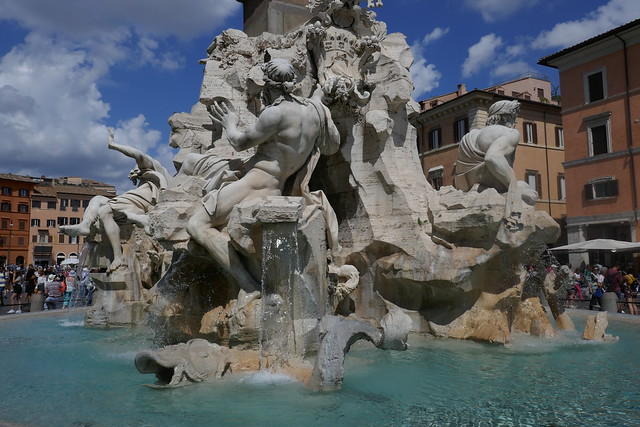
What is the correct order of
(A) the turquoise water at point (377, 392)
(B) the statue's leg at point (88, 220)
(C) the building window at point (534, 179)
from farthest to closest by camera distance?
(C) the building window at point (534, 179) → (B) the statue's leg at point (88, 220) → (A) the turquoise water at point (377, 392)

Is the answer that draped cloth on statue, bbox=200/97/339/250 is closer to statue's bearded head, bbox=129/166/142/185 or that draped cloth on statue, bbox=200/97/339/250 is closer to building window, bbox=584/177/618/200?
statue's bearded head, bbox=129/166/142/185

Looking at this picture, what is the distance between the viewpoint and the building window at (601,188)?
26203mm

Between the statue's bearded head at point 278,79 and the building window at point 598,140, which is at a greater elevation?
the building window at point 598,140

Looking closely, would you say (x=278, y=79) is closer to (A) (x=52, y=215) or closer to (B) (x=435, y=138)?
(B) (x=435, y=138)

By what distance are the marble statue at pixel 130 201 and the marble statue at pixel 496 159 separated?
15.5ft

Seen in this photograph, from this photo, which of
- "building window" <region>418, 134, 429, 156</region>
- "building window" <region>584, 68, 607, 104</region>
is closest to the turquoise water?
"building window" <region>584, 68, 607, 104</region>

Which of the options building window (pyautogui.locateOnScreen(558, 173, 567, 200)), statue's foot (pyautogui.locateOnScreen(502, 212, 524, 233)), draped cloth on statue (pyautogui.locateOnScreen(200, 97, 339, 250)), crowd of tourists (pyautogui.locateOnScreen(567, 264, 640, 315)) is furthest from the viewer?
building window (pyautogui.locateOnScreen(558, 173, 567, 200))

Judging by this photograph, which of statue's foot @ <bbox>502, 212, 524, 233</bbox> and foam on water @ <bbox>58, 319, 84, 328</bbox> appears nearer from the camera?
statue's foot @ <bbox>502, 212, 524, 233</bbox>

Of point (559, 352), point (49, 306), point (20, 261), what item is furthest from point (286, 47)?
point (20, 261)

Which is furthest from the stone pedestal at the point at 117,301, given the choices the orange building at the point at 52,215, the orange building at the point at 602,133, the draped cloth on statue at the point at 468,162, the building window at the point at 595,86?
the orange building at the point at 52,215

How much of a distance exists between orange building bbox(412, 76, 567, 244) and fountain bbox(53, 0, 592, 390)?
24.0m

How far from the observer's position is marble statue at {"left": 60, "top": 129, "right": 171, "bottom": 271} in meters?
9.23

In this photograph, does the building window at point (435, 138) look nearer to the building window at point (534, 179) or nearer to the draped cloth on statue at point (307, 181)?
the building window at point (534, 179)

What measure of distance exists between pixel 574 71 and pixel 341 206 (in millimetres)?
25050
